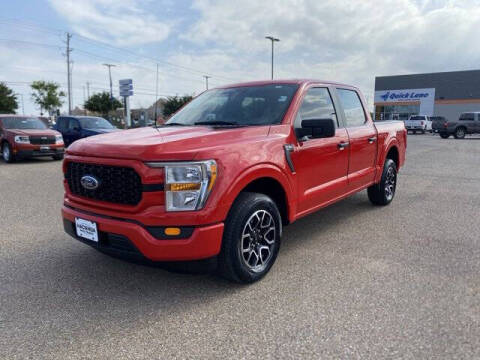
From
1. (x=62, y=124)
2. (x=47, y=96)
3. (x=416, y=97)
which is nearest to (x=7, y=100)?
(x=47, y=96)

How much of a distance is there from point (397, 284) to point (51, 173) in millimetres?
9377

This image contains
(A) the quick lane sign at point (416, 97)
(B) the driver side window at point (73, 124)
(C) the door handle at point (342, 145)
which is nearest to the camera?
(C) the door handle at point (342, 145)

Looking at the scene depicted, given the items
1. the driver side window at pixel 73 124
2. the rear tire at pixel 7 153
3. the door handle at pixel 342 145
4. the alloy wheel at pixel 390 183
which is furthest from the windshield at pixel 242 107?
the driver side window at pixel 73 124

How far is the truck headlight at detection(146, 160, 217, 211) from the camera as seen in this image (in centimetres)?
277

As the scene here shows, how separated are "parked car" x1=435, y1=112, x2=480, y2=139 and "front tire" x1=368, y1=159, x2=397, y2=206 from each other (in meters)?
23.6

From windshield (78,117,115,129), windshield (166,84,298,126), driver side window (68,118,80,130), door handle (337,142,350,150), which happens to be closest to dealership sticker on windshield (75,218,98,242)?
Result: windshield (166,84,298,126)

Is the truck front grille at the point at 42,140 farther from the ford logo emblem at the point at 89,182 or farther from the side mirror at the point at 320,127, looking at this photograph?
the side mirror at the point at 320,127

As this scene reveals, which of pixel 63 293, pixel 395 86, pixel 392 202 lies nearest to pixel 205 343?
pixel 63 293

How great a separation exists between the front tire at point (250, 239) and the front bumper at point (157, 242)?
5.4 inches

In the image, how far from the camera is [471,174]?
9547mm

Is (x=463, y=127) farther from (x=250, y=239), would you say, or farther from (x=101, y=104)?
(x=101, y=104)

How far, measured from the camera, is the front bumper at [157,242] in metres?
2.79

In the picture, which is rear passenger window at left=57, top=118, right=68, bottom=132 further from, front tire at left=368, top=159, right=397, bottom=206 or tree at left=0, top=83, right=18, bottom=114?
tree at left=0, top=83, right=18, bottom=114

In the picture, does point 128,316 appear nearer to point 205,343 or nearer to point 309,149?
point 205,343
